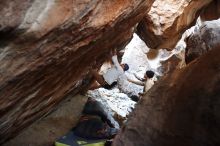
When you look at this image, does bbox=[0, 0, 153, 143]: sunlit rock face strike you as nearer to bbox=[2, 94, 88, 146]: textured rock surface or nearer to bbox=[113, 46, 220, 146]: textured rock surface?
bbox=[113, 46, 220, 146]: textured rock surface

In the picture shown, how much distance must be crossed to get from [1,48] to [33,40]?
0.92 ft

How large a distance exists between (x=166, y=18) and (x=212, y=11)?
1110 mm

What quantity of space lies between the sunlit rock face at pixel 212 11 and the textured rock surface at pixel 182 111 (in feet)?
12.3

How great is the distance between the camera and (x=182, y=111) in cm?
367

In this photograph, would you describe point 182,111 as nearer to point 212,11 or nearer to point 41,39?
point 41,39

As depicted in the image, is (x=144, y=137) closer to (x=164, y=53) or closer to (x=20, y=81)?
(x=20, y=81)

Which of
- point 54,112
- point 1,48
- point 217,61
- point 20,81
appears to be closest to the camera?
point 1,48

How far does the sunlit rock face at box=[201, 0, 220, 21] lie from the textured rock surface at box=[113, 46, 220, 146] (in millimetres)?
3741

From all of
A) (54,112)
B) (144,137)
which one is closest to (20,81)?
(144,137)

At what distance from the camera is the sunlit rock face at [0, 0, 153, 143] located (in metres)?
2.49

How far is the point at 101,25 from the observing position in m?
3.40

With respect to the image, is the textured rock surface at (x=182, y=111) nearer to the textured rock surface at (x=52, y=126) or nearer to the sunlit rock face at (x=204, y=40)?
the textured rock surface at (x=52, y=126)

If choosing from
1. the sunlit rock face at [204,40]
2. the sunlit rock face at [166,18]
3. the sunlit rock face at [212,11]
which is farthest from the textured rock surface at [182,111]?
the sunlit rock face at [212,11]

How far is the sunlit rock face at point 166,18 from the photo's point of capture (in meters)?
7.33
